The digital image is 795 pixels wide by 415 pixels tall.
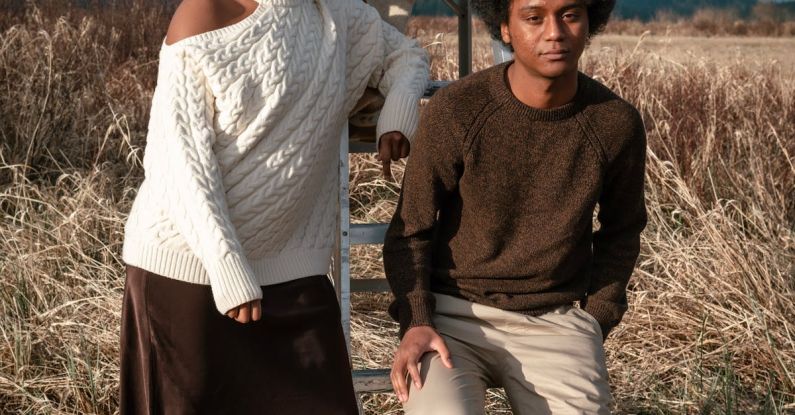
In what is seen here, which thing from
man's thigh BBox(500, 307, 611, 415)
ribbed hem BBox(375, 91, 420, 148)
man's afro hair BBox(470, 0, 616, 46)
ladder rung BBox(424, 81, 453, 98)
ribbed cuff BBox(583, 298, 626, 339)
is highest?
man's afro hair BBox(470, 0, 616, 46)

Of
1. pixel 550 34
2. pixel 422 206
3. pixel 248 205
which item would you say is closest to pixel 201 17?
pixel 248 205

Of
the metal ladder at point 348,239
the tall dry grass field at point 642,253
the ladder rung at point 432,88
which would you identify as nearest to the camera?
the metal ladder at point 348,239

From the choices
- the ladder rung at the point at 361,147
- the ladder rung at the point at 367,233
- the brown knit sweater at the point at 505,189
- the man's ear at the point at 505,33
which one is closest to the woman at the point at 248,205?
the brown knit sweater at the point at 505,189

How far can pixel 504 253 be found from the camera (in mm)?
2408

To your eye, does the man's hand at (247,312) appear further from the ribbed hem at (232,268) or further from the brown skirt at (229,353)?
the brown skirt at (229,353)

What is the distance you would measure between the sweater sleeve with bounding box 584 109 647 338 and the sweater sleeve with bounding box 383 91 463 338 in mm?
370

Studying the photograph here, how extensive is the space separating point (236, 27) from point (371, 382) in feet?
3.10

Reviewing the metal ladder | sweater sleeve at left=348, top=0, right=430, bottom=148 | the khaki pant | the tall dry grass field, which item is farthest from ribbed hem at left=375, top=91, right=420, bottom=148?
the tall dry grass field

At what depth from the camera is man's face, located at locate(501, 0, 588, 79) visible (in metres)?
2.30

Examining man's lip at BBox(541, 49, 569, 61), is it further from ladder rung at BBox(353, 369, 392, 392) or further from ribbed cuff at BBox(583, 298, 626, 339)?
ladder rung at BBox(353, 369, 392, 392)

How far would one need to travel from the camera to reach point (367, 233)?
2.84m

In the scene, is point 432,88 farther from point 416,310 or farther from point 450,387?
point 450,387

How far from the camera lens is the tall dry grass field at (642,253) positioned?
3406mm

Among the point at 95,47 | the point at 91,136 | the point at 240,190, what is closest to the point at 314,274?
the point at 240,190
